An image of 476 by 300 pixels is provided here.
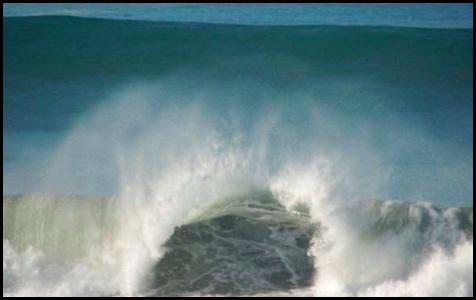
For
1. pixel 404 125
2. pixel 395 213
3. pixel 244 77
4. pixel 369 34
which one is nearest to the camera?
pixel 395 213

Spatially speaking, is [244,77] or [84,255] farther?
[244,77]

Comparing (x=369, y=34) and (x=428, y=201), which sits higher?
(x=369, y=34)

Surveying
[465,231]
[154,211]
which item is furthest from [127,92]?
[465,231]

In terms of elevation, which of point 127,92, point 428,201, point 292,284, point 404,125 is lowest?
point 292,284

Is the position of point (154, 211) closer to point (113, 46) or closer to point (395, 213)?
point (395, 213)

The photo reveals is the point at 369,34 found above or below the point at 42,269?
above

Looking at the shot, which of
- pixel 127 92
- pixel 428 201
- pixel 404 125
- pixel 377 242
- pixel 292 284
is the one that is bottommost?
pixel 292 284

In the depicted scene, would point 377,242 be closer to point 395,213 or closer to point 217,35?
point 395,213

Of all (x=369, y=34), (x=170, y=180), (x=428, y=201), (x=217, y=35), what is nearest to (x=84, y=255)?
(x=170, y=180)

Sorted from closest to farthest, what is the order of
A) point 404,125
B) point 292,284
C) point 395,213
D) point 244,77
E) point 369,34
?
point 292,284 → point 395,213 → point 404,125 → point 244,77 → point 369,34
